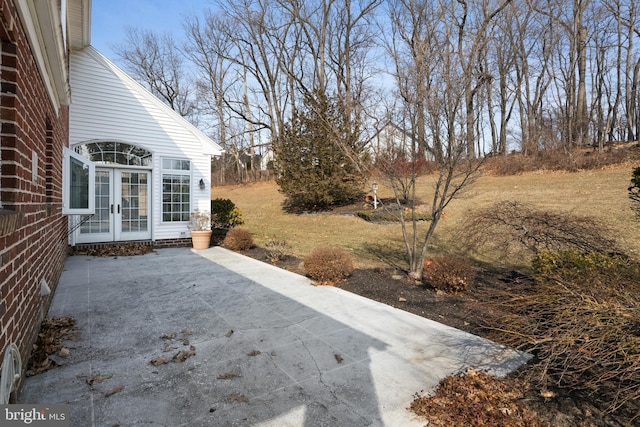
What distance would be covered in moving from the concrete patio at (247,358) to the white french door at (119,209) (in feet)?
13.7

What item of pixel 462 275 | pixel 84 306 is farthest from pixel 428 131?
pixel 84 306

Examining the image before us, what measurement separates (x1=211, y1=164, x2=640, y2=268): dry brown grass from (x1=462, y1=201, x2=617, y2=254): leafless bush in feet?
5.79

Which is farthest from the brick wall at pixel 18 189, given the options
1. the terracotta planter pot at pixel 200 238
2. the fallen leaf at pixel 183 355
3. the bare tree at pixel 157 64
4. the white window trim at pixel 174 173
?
the bare tree at pixel 157 64

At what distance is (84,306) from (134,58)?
31.5 m

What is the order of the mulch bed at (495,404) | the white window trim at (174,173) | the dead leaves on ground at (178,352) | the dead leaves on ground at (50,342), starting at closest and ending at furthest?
the mulch bed at (495,404), the dead leaves on ground at (50,342), the dead leaves on ground at (178,352), the white window trim at (174,173)

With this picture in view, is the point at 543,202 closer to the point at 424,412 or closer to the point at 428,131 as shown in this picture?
the point at 428,131

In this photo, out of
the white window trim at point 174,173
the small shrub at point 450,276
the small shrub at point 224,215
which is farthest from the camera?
the small shrub at point 224,215

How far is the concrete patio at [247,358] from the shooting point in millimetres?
→ 2424

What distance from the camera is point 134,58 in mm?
29391

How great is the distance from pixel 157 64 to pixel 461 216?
96.5 ft

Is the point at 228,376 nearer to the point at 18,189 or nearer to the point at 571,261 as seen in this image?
the point at 18,189

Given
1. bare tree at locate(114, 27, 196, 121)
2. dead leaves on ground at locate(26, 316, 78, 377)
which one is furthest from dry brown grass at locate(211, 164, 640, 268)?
bare tree at locate(114, 27, 196, 121)

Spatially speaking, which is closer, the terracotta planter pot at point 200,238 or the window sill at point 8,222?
the window sill at point 8,222

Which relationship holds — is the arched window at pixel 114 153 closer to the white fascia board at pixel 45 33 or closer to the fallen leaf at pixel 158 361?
the white fascia board at pixel 45 33
